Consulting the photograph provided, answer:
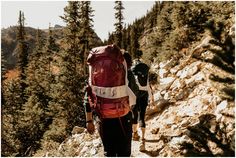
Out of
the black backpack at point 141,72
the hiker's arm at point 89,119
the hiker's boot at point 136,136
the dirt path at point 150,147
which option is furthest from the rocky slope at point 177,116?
the hiker's arm at point 89,119

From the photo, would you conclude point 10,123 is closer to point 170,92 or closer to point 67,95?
point 67,95

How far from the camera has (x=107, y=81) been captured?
5344 mm

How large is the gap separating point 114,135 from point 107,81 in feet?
2.85

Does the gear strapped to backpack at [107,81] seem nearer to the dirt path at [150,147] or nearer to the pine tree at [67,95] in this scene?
the dirt path at [150,147]

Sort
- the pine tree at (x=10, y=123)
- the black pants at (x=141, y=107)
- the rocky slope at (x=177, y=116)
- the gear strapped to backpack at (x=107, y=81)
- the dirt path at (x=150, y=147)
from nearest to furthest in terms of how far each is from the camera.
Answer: the gear strapped to backpack at (x=107, y=81)
the rocky slope at (x=177, y=116)
the dirt path at (x=150, y=147)
the black pants at (x=141, y=107)
the pine tree at (x=10, y=123)

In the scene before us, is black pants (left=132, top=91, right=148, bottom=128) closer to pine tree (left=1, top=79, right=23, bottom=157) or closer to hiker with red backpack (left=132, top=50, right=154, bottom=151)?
hiker with red backpack (left=132, top=50, right=154, bottom=151)

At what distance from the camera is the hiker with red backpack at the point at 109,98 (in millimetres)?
5375

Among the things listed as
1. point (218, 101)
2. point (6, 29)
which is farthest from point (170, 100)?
point (6, 29)

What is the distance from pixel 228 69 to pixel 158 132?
25.0 ft

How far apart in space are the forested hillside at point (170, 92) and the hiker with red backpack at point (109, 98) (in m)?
1.28

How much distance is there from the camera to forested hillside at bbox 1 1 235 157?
373 centimetres

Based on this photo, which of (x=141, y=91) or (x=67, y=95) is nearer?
(x=141, y=91)

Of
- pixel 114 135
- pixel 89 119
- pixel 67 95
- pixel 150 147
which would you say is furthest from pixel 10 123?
pixel 114 135

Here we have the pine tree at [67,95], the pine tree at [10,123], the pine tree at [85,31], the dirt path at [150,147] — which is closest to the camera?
the dirt path at [150,147]
